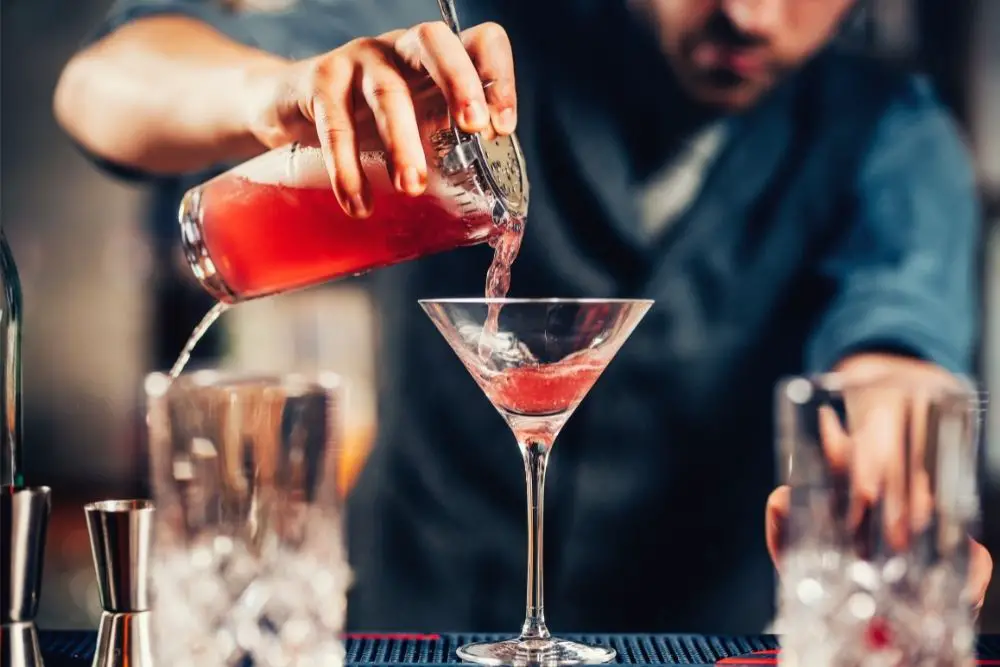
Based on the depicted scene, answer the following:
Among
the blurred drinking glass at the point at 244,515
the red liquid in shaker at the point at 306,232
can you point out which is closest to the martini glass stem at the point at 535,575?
the red liquid in shaker at the point at 306,232

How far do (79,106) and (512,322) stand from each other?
4.85 feet

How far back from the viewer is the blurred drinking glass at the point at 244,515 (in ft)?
2.39

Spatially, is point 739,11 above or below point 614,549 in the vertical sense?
above

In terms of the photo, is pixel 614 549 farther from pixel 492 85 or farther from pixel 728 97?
pixel 492 85

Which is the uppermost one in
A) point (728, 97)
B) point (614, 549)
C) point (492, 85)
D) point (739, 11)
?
point (739, 11)

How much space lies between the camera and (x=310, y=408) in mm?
738

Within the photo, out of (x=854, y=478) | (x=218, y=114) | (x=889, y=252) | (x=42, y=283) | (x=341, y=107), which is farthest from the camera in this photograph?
(x=42, y=283)

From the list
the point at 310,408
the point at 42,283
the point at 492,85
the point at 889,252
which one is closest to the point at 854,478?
the point at 310,408

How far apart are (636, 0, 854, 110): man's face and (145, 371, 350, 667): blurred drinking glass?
1.69 meters

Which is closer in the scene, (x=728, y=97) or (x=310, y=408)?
(x=310, y=408)

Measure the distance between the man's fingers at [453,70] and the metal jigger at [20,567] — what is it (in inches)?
20.0

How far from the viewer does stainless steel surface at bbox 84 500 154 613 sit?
886 mm

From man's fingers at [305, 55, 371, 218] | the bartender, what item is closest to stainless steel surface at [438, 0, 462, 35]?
man's fingers at [305, 55, 371, 218]

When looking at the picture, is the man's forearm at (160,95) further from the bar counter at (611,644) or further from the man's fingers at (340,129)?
the bar counter at (611,644)
